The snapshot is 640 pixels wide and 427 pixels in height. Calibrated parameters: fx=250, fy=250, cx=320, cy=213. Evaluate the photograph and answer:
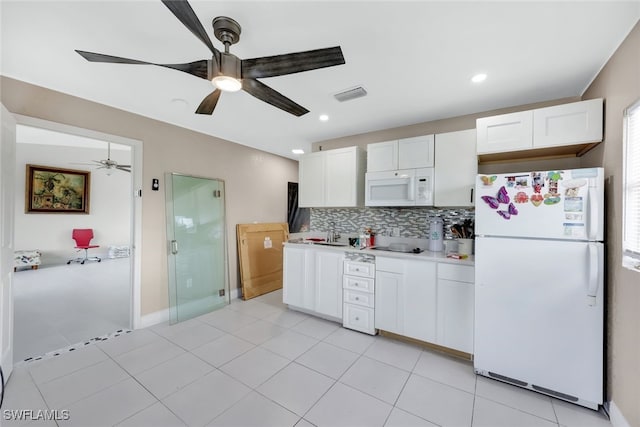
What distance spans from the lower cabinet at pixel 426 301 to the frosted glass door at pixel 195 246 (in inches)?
92.1

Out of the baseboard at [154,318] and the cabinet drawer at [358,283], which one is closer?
the cabinet drawer at [358,283]

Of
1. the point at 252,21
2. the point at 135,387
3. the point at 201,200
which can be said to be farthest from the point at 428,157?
the point at 135,387

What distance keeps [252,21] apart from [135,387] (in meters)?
2.72

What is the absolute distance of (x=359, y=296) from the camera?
2861 mm

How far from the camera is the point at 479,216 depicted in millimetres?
2078

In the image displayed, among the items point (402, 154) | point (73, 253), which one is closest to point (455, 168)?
point (402, 154)

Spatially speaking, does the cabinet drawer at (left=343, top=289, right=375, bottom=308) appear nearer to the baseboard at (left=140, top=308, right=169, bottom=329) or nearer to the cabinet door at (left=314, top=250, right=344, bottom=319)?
the cabinet door at (left=314, top=250, right=344, bottom=319)

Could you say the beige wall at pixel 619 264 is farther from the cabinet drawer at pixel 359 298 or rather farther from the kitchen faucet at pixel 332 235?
the kitchen faucet at pixel 332 235

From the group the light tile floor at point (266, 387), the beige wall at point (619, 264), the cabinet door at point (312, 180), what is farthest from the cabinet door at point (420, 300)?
the cabinet door at point (312, 180)

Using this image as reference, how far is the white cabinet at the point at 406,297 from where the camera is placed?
244cm

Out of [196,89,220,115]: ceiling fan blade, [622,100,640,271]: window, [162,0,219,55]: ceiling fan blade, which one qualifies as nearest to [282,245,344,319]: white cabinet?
[196,89,220,115]: ceiling fan blade

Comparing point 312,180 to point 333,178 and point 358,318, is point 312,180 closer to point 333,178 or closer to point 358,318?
point 333,178

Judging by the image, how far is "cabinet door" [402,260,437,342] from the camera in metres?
2.43

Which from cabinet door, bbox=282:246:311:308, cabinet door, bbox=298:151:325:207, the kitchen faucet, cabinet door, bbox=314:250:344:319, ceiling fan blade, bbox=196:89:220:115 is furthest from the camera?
the kitchen faucet
